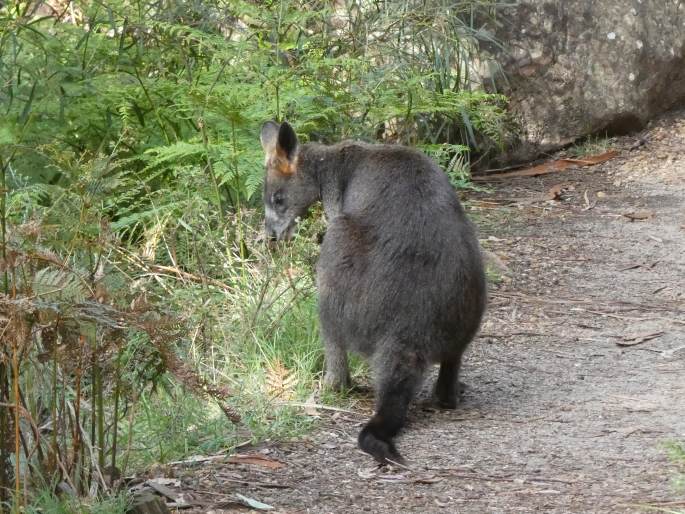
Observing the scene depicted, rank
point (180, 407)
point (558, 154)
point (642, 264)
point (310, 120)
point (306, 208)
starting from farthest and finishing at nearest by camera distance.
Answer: point (558, 154)
point (642, 264)
point (310, 120)
point (306, 208)
point (180, 407)

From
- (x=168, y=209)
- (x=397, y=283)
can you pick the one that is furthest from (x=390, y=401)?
(x=168, y=209)

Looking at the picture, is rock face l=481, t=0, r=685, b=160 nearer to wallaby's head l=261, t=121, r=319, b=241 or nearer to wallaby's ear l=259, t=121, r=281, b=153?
wallaby's ear l=259, t=121, r=281, b=153

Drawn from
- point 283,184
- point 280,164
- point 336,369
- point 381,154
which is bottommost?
point 336,369

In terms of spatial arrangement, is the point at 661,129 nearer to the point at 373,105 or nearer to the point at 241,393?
the point at 373,105

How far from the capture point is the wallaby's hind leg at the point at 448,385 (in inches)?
235

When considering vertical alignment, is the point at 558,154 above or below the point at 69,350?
above

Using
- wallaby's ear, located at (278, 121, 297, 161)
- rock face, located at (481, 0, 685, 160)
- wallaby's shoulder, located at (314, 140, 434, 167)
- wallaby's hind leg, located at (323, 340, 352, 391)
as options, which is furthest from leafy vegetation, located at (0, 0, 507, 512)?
rock face, located at (481, 0, 685, 160)

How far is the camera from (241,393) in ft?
19.1

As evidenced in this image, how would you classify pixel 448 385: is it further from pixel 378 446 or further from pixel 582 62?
pixel 582 62

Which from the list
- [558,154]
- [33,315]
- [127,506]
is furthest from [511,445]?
[558,154]

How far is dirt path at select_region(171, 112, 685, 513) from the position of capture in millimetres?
4754

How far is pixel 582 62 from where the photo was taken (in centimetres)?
1163

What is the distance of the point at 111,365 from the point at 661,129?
352 inches

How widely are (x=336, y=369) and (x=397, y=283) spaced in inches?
29.1
